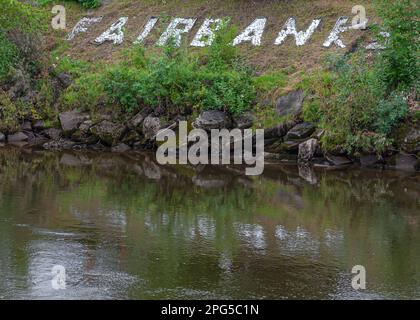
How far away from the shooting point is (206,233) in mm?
15695

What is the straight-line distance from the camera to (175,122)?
95.8ft

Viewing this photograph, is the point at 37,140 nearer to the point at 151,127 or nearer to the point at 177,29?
the point at 151,127

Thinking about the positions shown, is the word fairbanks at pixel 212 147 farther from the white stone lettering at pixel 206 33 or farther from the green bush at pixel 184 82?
the white stone lettering at pixel 206 33

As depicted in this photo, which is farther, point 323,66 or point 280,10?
point 280,10

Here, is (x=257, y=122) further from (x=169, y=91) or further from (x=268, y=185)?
(x=268, y=185)

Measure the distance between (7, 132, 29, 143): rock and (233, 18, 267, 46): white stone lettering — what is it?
1068cm

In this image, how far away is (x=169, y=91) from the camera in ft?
97.8

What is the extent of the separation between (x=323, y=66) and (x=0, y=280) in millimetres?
20040

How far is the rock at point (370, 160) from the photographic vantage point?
26036 mm

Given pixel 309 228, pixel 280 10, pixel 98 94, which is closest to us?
pixel 309 228
